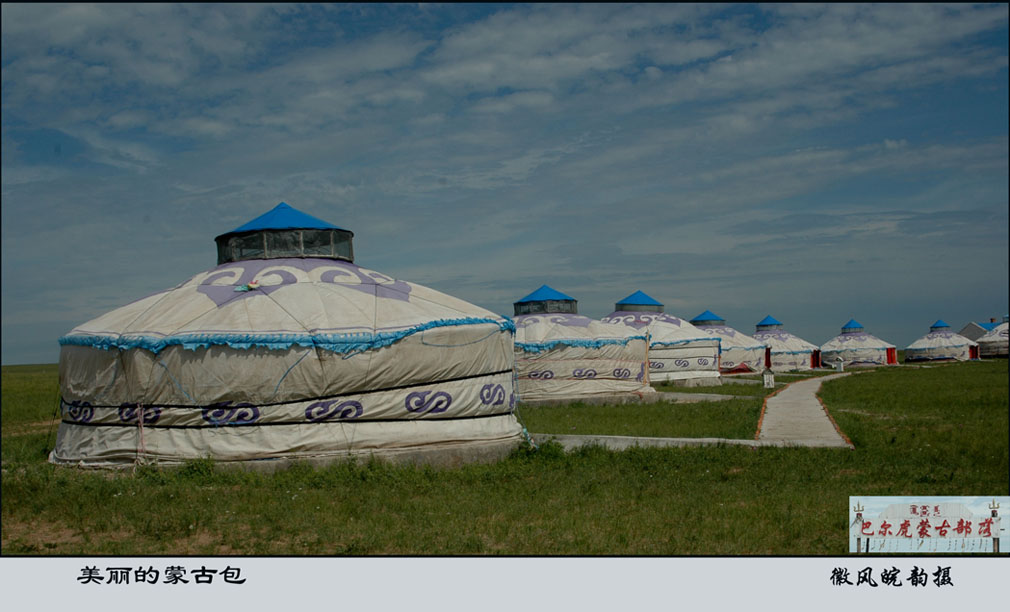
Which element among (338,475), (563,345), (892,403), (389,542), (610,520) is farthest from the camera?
(563,345)

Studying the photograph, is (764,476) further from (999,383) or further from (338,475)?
(999,383)

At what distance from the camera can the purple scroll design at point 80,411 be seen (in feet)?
29.3

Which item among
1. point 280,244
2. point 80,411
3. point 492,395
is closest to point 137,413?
point 80,411

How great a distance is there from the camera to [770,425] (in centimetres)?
1283

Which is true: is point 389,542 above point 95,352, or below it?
below

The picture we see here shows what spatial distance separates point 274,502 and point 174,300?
3.47 meters

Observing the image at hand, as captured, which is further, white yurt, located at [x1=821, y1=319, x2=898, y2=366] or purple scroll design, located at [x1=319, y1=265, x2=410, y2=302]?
white yurt, located at [x1=821, y1=319, x2=898, y2=366]

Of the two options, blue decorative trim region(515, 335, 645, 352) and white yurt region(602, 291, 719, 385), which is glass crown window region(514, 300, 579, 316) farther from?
white yurt region(602, 291, 719, 385)

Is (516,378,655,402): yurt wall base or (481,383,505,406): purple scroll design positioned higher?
(481,383,505,406): purple scroll design

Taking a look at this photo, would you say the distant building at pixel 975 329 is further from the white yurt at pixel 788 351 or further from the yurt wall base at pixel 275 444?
the yurt wall base at pixel 275 444

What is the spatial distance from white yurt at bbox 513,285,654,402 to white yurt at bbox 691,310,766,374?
1636cm

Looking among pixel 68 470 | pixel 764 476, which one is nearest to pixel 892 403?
pixel 764 476

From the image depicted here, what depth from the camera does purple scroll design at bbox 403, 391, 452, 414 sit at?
29.1 feet

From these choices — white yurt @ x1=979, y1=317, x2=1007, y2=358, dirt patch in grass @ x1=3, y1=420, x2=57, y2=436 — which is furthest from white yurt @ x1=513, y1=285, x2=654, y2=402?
white yurt @ x1=979, y1=317, x2=1007, y2=358
